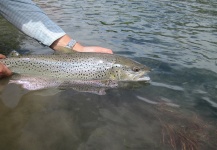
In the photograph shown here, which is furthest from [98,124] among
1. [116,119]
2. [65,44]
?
[65,44]

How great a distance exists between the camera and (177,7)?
32.8 ft

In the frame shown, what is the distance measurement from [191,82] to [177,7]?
6753 mm

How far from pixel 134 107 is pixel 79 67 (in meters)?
1.22

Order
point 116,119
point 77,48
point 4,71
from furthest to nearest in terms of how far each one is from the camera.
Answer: point 77,48 < point 4,71 < point 116,119

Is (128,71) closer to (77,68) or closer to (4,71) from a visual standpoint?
(77,68)

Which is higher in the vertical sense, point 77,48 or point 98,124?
point 77,48

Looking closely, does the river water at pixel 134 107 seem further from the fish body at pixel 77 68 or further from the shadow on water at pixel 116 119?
the fish body at pixel 77 68

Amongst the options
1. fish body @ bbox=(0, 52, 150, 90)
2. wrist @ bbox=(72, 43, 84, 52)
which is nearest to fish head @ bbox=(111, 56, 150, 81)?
fish body @ bbox=(0, 52, 150, 90)

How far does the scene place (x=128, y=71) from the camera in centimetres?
399

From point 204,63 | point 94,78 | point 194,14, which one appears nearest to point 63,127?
point 94,78

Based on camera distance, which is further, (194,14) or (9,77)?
(194,14)

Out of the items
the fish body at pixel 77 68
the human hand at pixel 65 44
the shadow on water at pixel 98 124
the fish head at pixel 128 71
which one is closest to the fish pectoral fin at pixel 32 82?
the fish body at pixel 77 68

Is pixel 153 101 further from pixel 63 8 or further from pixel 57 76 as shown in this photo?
pixel 63 8

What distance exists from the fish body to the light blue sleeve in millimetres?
334
